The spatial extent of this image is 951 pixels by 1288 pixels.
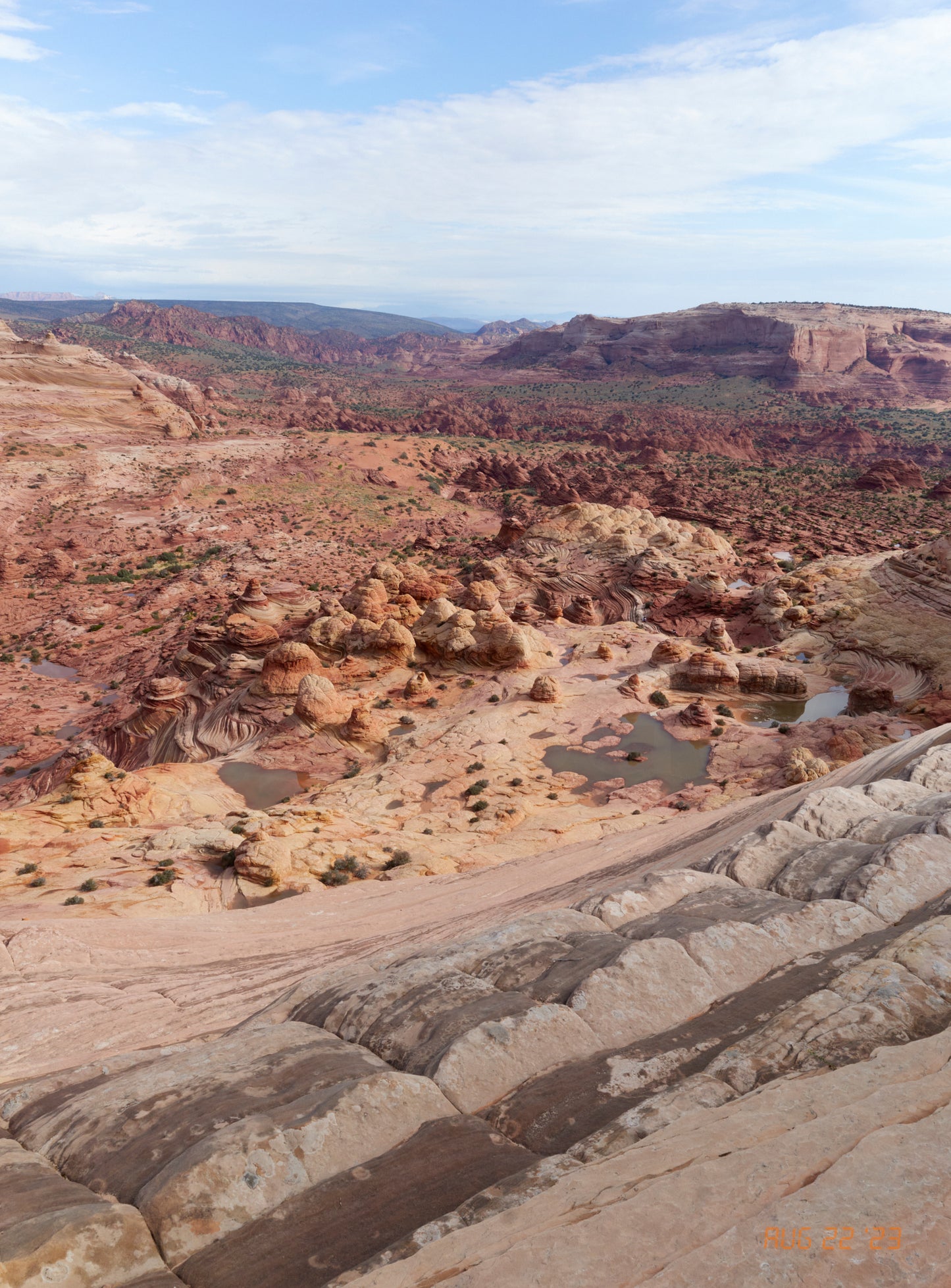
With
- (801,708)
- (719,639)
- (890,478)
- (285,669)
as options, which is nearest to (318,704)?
(285,669)

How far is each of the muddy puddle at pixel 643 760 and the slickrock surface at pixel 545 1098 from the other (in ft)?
37.9

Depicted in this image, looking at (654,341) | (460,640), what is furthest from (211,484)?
(654,341)

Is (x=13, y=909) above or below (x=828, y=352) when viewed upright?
below

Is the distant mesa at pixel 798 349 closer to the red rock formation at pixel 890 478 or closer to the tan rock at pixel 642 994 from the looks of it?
the red rock formation at pixel 890 478

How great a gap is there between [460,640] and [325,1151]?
24.0m

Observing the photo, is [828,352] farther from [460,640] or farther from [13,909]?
[13,909]

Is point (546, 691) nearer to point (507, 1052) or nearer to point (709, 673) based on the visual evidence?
point (709, 673)

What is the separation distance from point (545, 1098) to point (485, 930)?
447 centimetres

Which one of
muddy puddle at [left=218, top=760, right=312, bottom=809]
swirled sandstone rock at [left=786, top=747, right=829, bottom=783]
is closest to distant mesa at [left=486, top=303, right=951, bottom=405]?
swirled sandstone rock at [left=786, top=747, right=829, bottom=783]

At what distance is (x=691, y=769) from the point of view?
72.0ft

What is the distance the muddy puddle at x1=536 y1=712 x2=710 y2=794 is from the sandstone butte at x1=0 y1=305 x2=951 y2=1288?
190 millimetres

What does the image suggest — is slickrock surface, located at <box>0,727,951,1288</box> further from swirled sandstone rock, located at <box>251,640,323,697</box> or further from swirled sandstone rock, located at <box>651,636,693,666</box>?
swirled sandstone rock, located at <box>651,636,693,666</box>

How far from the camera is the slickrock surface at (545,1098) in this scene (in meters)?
3.76

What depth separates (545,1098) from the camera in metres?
5.54
